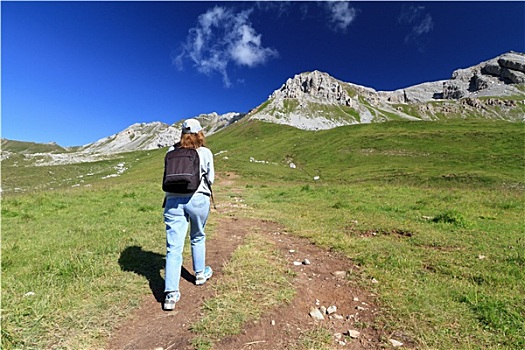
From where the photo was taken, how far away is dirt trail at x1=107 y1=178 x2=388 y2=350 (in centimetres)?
401

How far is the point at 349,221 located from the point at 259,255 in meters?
5.94

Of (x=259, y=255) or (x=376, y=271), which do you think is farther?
(x=259, y=255)

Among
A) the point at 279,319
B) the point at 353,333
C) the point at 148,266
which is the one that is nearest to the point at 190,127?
the point at 148,266

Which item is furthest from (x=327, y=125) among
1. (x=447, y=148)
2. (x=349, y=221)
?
(x=349, y=221)

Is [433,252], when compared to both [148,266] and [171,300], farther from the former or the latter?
[148,266]

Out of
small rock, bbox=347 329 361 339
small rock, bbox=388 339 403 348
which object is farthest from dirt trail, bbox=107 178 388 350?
small rock, bbox=388 339 403 348

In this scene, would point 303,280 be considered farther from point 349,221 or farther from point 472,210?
point 472,210

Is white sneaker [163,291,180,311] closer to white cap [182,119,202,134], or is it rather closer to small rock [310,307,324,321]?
small rock [310,307,324,321]

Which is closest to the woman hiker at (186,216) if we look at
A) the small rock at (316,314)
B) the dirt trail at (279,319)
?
the dirt trail at (279,319)

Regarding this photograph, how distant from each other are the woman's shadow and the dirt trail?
14 centimetres

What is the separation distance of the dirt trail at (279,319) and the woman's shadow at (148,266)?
14 centimetres

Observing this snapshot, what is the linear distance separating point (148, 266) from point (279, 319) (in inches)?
157

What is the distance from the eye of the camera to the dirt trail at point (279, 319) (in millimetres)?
4008

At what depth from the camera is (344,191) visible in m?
21.6
